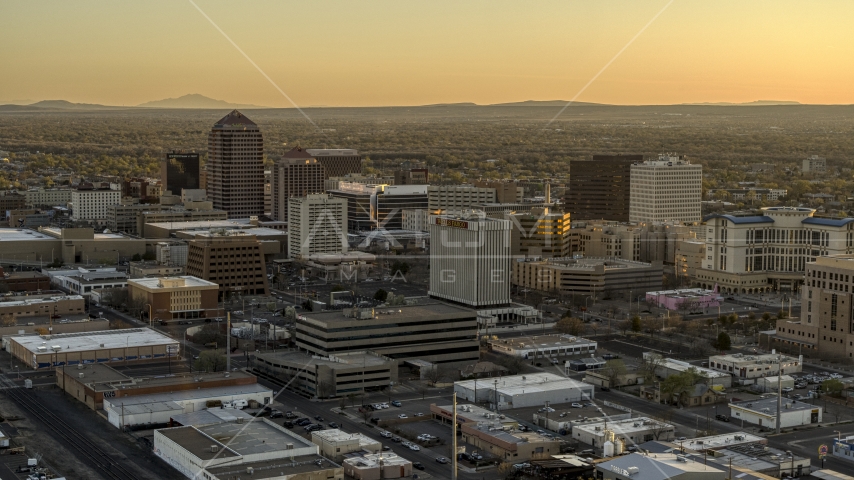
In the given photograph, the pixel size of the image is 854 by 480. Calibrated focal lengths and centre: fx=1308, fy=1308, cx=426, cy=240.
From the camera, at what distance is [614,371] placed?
125ft

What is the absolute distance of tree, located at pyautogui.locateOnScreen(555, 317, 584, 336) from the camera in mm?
46250

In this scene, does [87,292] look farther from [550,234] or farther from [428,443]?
[428,443]

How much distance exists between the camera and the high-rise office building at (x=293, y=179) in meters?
82.9

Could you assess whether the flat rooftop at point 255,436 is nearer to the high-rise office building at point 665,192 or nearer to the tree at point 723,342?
the tree at point 723,342

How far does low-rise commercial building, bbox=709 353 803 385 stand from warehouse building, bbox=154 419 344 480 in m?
15.1

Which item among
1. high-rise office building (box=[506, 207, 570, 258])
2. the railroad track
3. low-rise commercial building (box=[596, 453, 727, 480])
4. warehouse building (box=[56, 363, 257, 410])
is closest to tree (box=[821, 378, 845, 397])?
low-rise commercial building (box=[596, 453, 727, 480])

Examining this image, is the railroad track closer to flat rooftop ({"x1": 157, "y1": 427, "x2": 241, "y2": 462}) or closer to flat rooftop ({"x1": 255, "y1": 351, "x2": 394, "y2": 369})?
flat rooftop ({"x1": 157, "y1": 427, "x2": 241, "y2": 462})

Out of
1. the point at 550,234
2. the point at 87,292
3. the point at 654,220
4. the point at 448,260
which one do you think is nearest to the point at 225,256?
the point at 87,292

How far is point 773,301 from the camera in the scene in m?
54.7

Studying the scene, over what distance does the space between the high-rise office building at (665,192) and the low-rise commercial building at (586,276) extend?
16032 mm

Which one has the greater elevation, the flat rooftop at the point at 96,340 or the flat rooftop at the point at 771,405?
the flat rooftop at the point at 96,340

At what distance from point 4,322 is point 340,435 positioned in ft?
70.4

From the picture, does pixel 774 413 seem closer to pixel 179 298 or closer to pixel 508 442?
pixel 508 442

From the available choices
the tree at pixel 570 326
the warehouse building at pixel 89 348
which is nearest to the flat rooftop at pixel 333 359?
the warehouse building at pixel 89 348
